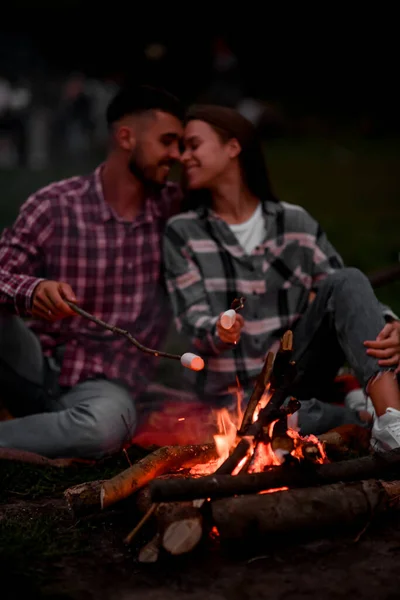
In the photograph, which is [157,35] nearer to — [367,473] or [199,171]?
[199,171]

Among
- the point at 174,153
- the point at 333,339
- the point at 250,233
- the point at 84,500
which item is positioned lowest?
the point at 84,500

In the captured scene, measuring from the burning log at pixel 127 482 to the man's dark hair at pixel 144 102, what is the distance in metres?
2.21

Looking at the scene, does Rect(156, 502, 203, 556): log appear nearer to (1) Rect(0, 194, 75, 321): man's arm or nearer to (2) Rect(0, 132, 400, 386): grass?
(1) Rect(0, 194, 75, 321): man's arm

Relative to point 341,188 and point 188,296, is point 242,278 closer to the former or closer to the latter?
point 188,296

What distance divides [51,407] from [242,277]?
1311 millimetres

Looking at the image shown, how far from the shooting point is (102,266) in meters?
5.01

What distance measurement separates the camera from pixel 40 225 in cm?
493

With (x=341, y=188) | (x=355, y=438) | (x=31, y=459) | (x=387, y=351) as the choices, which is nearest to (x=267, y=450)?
(x=387, y=351)

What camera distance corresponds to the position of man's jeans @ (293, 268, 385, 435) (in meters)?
4.31

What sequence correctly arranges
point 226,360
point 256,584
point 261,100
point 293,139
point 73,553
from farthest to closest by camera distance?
point 261,100 → point 293,139 → point 226,360 → point 73,553 → point 256,584

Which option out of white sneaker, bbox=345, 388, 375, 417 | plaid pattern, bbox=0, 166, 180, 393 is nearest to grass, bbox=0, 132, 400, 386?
plaid pattern, bbox=0, 166, 180, 393

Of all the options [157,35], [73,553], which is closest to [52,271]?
[73,553]

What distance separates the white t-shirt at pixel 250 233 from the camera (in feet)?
16.5

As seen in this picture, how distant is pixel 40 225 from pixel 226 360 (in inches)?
51.1
